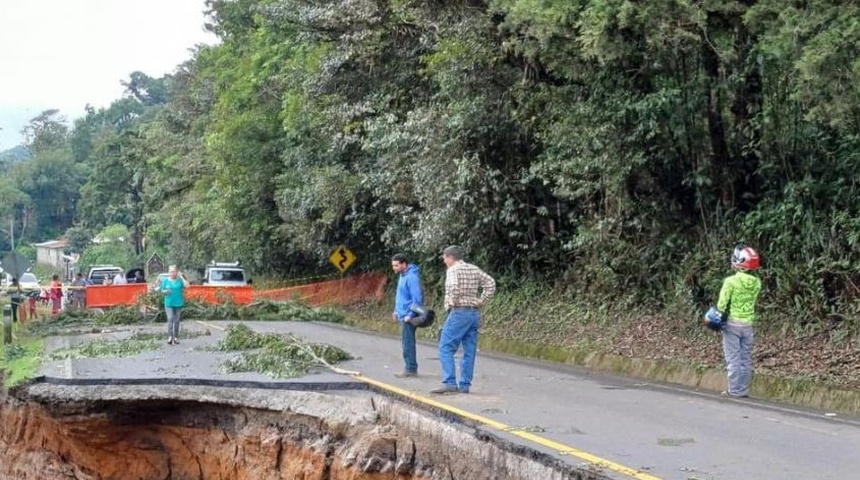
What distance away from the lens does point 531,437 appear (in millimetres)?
9414

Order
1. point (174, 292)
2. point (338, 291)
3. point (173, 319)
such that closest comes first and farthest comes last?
point (174, 292)
point (173, 319)
point (338, 291)

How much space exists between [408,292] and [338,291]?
77.4ft

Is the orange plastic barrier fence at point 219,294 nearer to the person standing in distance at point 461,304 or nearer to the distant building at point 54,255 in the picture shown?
the person standing in distance at point 461,304

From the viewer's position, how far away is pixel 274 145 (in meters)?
37.8

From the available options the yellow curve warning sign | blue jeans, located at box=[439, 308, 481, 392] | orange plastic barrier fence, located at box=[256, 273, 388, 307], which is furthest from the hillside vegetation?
blue jeans, located at box=[439, 308, 481, 392]

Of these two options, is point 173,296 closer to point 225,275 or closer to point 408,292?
point 408,292

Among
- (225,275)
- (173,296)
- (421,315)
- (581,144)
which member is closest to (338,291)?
(225,275)

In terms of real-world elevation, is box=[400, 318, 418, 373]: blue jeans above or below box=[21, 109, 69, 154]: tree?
below

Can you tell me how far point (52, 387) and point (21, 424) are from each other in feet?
6.26

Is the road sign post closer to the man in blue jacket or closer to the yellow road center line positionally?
the man in blue jacket

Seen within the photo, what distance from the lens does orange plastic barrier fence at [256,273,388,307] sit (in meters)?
34.4

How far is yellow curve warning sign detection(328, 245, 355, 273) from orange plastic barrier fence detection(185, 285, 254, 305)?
300 centimetres

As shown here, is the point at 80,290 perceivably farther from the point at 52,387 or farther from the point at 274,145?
the point at 52,387

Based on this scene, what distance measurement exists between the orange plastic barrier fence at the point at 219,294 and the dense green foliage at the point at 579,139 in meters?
2.53
